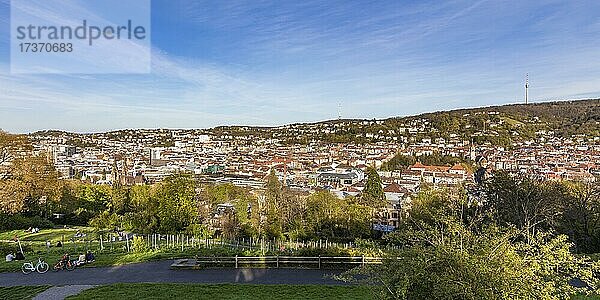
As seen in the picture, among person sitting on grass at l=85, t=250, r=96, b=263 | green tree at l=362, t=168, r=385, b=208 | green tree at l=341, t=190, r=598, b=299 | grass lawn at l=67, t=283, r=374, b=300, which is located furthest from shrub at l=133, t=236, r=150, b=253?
green tree at l=362, t=168, r=385, b=208

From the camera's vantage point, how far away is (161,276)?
1180 cm

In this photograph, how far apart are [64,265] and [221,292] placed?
5.38 meters

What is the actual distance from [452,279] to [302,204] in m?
14.2

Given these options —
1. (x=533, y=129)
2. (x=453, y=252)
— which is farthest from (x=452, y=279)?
(x=533, y=129)

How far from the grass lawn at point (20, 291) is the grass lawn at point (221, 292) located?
1177mm

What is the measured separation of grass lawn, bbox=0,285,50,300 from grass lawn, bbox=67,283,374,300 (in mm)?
1177

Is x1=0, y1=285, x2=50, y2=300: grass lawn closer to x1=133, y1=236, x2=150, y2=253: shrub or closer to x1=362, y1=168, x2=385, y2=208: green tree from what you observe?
x1=133, y1=236, x2=150, y2=253: shrub

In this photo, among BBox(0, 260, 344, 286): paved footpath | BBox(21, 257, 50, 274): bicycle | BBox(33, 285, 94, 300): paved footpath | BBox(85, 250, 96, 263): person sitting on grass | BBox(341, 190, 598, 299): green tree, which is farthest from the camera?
BBox(85, 250, 96, 263): person sitting on grass

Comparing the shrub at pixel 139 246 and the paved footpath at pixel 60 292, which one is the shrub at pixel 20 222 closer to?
the shrub at pixel 139 246

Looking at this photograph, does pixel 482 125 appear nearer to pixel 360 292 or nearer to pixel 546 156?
pixel 546 156

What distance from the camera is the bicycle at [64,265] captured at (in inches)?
488

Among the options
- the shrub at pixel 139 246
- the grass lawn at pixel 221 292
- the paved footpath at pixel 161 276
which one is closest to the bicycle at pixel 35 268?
the paved footpath at pixel 161 276

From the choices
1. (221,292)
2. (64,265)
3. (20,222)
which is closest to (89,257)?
(64,265)

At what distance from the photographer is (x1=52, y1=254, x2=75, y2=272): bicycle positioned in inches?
488
